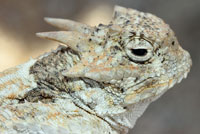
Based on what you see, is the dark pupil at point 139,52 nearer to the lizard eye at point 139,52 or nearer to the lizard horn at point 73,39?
the lizard eye at point 139,52

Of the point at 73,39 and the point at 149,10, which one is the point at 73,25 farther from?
the point at 149,10

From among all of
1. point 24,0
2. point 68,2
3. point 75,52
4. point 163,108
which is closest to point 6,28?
point 24,0

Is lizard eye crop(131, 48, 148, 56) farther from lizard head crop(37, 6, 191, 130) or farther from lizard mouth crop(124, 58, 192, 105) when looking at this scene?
lizard mouth crop(124, 58, 192, 105)

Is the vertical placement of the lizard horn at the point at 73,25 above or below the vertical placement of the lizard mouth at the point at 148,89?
above

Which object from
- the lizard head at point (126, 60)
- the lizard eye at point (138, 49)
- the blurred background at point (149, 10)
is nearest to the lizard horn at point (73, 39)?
the lizard head at point (126, 60)

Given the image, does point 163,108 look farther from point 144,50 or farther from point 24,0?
point 144,50

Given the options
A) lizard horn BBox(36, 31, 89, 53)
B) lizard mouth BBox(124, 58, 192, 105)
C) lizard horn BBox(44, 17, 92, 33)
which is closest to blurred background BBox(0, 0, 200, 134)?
lizard horn BBox(44, 17, 92, 33)
